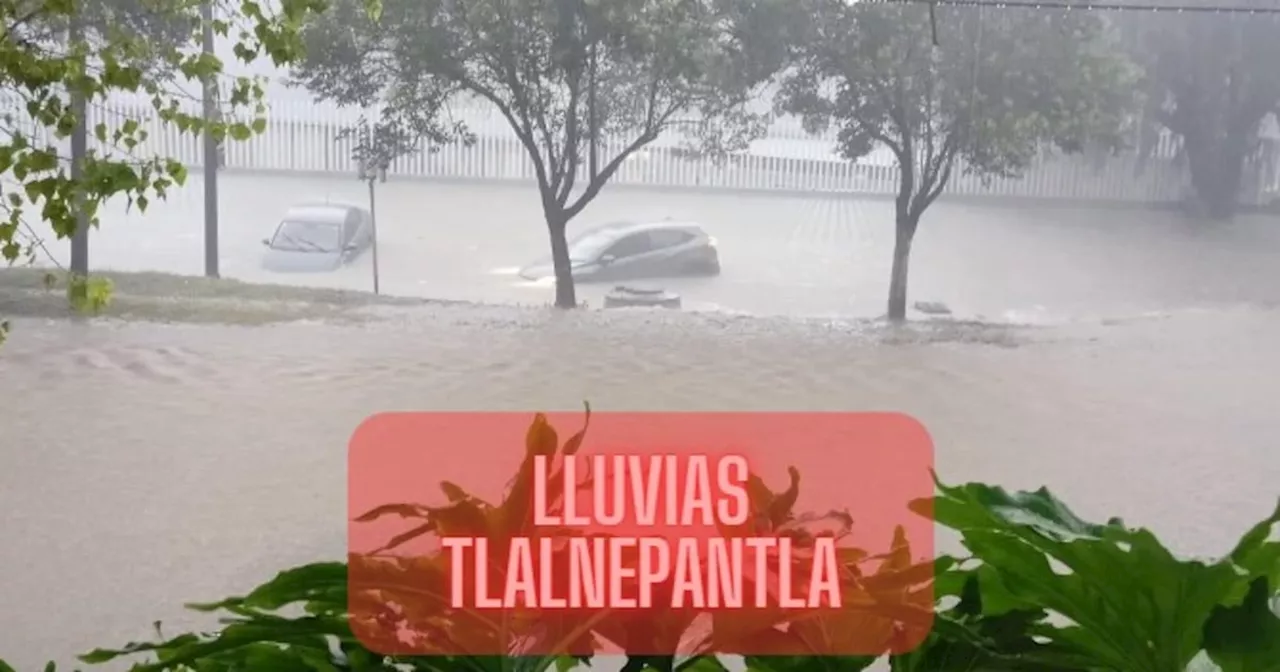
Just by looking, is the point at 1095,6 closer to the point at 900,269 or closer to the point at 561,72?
the point at 900,269

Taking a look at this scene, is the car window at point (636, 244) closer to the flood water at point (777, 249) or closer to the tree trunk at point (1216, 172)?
the flood water at point (777, 249)

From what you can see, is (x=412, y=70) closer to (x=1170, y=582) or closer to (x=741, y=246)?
(x=741, y=246)

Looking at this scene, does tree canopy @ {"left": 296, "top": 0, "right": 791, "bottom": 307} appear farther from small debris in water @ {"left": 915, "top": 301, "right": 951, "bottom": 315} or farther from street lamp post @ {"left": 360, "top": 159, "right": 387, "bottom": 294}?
small debris in water @ {"left": 915, "top": 301, "right": 951, "bottom": 315}

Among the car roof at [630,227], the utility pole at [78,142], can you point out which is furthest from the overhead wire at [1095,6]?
the utility pole at [78,142]

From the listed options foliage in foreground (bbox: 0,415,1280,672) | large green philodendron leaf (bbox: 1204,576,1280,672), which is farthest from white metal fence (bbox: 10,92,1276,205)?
large green philodendron leaf (bbox: 1204,576,1280,672)

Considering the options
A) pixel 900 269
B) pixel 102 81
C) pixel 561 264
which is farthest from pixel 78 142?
pixel 900 269

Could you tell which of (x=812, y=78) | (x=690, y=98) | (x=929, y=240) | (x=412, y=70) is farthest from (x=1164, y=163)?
(x=412, y=70)

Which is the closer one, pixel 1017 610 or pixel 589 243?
pixel 1017 610
